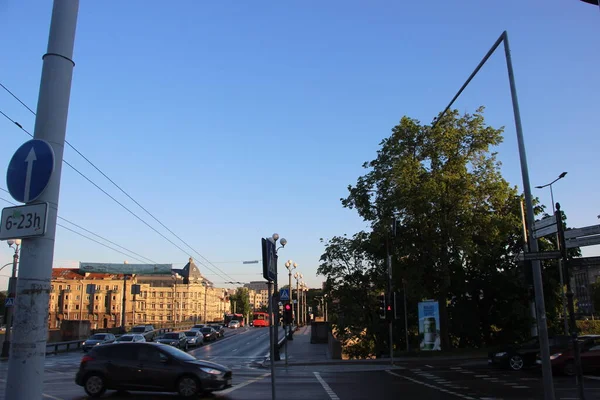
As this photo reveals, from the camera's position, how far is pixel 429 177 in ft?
105

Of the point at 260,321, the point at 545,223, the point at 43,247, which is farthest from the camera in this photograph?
the point at 260,321

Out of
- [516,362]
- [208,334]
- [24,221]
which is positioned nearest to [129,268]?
[208,334]

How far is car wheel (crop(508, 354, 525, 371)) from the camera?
2233 centimetres

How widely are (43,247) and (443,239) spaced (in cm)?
2955

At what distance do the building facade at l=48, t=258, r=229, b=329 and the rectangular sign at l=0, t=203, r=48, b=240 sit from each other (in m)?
109

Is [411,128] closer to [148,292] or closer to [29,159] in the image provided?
[29,159]

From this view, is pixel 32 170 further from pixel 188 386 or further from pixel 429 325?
pixel 429 325

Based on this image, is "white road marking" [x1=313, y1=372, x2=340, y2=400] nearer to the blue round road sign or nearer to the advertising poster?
the advertising poster

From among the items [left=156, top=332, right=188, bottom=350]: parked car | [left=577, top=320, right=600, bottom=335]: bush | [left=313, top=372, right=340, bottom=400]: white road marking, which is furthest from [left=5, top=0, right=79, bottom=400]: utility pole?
[left=577, top=320, right=600, bottom=335]: bush

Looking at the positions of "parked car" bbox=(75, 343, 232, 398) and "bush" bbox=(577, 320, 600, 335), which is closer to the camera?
"parked car" bbox=(75, 343, 232, 398)

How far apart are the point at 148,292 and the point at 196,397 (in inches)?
5228

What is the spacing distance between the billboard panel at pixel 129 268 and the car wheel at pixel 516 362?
8486 centimetres

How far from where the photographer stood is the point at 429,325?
29.8 metres

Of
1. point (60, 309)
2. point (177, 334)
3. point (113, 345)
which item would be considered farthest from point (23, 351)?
point (60, 309)
